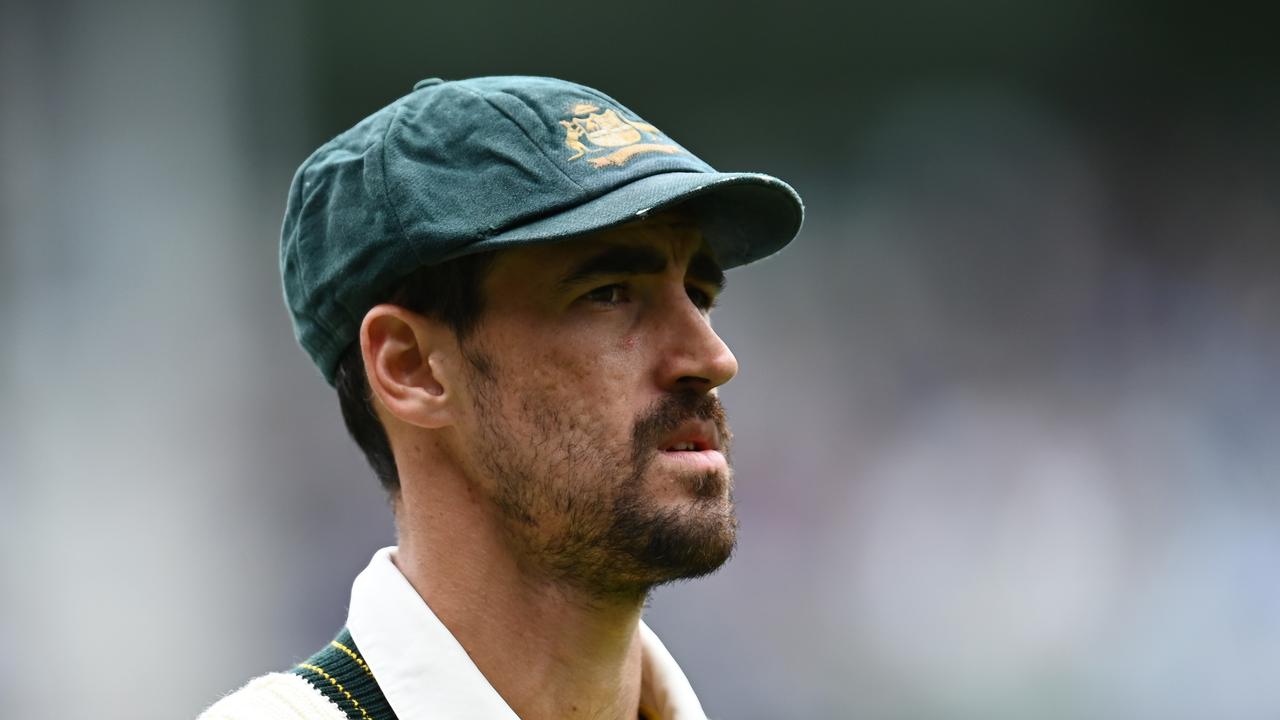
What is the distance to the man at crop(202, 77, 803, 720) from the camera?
1698mm

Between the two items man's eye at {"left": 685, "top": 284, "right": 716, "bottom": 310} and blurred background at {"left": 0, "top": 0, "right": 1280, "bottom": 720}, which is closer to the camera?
man's eye at {"left": 685, "top": 284, "right": 716, "bottom": 310}

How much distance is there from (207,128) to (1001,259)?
113 inches

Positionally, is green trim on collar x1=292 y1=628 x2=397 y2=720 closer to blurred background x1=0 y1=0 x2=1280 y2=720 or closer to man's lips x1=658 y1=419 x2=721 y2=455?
man's lips x1=658 y1=419 x2=721 y2=455

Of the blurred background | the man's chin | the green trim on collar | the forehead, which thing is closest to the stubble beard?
the man's chin

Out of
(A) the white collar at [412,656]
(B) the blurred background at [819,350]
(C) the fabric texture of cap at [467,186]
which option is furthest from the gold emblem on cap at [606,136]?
(B) the blurred background at [819,350]

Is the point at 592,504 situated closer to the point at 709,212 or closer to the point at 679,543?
the point at 679,543

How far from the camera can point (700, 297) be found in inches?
76.5

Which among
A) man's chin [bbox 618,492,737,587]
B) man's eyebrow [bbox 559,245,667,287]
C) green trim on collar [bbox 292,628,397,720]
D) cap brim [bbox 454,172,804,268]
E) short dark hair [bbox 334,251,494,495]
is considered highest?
cap brim [bbox 454,172,804,268]

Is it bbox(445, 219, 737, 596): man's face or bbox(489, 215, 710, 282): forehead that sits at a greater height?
bbox(489, 215, 710, 282): forehead

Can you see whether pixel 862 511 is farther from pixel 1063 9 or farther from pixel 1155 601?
pixel 1063 9

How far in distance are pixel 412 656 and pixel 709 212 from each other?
708 millimetres

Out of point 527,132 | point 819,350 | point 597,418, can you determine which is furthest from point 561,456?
point 819,350

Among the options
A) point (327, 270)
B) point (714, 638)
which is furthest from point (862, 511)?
point (327, 270)

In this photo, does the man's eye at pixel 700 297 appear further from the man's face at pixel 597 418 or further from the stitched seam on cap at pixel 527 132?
the stitched seam on cap at pixel 527 132
